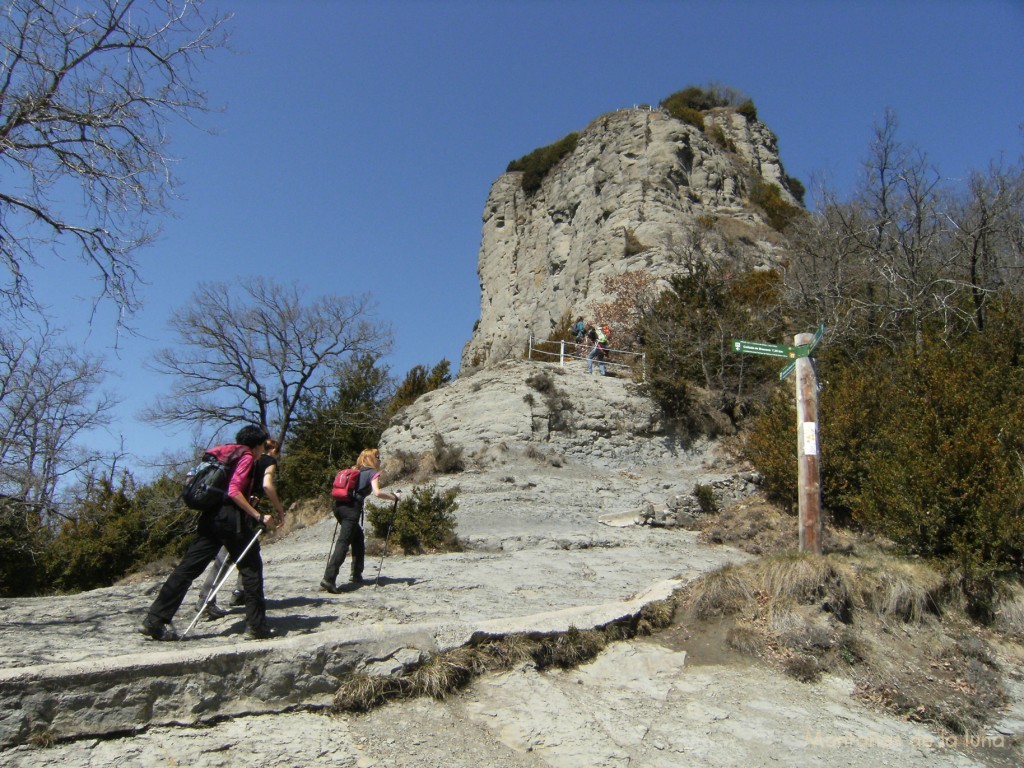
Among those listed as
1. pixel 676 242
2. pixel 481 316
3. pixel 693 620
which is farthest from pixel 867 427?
pixel 481 316

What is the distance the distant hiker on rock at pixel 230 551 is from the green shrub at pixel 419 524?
580cm

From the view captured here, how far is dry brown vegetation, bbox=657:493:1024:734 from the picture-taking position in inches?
248

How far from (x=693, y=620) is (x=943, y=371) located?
5.82 metres

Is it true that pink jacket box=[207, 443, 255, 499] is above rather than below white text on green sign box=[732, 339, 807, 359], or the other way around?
below

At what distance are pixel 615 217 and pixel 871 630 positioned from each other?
29.4 m

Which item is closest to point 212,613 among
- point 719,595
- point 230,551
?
point 230,551

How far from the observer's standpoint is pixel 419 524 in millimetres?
11750

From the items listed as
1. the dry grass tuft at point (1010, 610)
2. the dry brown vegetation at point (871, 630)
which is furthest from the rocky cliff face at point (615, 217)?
the dry brown vegetation at point (871, 630)

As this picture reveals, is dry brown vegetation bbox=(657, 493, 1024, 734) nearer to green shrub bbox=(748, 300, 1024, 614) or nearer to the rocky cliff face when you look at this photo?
green shrub bbox=(748, 300, 1024, 614)

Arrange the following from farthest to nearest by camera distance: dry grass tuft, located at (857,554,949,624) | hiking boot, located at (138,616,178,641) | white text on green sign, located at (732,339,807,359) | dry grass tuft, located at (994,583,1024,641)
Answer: white text on green sign, located at (732,339,807,359) → dry grass tuft, located at (994,583,1024,641) → dry grass tuft, located at (857,554,949,624) → hiking boot, located at (138,616,178,641)

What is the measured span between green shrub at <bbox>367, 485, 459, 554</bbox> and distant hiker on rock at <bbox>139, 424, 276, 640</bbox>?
19.0ft

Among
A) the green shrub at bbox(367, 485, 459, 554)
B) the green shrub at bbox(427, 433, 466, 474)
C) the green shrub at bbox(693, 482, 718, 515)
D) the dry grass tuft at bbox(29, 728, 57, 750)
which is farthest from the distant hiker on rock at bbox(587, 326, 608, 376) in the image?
the dry grass tuft at bbox(29, 728, 57, 750)

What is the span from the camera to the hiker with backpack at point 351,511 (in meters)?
7.42

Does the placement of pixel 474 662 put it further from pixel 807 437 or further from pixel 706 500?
pixel 706 500
